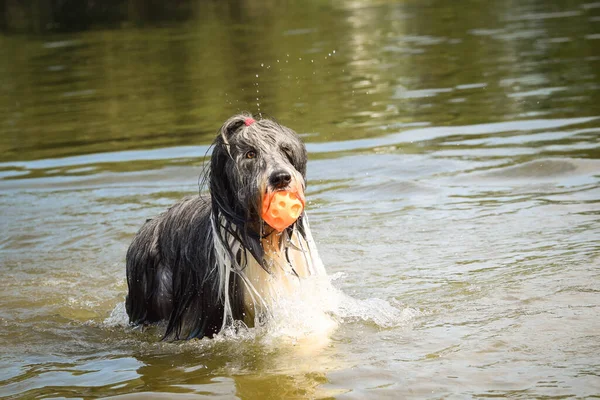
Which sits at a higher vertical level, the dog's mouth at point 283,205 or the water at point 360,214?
the dog's mouth at point 283,205

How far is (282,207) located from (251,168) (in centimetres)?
31

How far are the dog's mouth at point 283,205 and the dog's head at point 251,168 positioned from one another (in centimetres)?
2

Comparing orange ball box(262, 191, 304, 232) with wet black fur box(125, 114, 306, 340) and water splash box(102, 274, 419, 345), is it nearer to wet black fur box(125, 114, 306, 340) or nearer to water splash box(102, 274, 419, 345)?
wet black fur box(125, 114, 306, 340)

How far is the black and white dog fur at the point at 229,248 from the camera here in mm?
5121

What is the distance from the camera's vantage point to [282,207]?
4.95 m

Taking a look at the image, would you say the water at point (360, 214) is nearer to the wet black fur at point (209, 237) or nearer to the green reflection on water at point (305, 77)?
the green reflection on water at point (305, 77)

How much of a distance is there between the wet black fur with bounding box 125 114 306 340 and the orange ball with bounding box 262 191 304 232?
63 mm

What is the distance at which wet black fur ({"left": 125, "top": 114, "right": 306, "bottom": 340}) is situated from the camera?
512 cm

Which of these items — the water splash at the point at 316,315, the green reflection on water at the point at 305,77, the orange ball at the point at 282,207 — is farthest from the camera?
the green reflection on water at the point at 305,77

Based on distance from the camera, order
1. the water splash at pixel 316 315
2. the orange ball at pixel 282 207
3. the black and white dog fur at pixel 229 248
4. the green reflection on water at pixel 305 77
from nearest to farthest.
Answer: the orange ball at pixel 282 207
the black and white dog fur at pixel 229 248
the water splash at pixel 316 315
the green reflection on water at pixel 305 77

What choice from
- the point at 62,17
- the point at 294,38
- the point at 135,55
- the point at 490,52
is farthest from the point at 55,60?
the point at 62,17

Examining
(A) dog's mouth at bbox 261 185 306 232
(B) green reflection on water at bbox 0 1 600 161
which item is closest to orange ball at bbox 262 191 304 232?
(A) dog's mouth at bbox 261 185 306 232

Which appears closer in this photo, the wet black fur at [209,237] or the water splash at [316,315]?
the wet black fur at [209,237]

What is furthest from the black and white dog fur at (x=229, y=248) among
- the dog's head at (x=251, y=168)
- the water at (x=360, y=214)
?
the water at (x=360, y=214)
